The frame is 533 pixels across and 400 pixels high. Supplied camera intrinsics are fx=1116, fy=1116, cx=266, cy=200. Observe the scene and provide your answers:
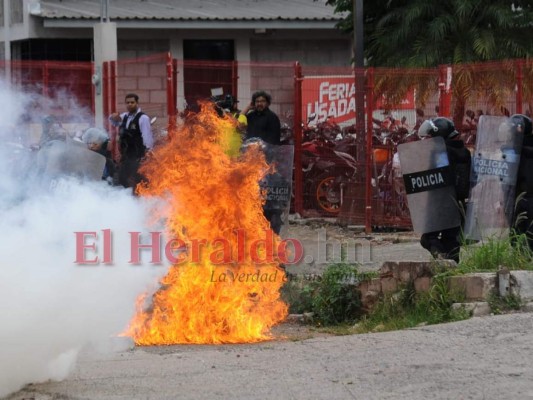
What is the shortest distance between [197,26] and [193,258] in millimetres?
14530

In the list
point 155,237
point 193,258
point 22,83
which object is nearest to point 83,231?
point 155,237

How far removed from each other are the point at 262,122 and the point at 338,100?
2377 millimetres

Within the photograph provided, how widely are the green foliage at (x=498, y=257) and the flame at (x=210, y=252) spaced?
173cm

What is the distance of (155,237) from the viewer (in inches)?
328

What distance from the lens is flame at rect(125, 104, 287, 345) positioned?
8852 mm

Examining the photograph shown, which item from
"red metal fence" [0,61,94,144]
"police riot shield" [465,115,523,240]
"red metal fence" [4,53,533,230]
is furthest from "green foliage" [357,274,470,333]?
"red metal fence" [0,61,94,144]

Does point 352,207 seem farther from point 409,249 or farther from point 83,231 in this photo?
point 83,231

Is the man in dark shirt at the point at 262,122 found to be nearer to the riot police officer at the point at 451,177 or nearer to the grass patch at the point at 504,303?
the riot police officer at the point at 451,177

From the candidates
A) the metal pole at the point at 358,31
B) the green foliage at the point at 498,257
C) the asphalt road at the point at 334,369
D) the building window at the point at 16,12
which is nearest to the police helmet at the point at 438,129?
the green foliage at the point at 498,257

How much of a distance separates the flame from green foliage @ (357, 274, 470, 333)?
889 mm

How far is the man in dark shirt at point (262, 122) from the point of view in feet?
43.8

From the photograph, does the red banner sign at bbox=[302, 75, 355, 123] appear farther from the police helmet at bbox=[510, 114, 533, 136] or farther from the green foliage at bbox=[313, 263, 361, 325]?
the green foliage at bbox=[313, 263, 361, 325]

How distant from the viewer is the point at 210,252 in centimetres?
912

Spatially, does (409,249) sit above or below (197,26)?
below
